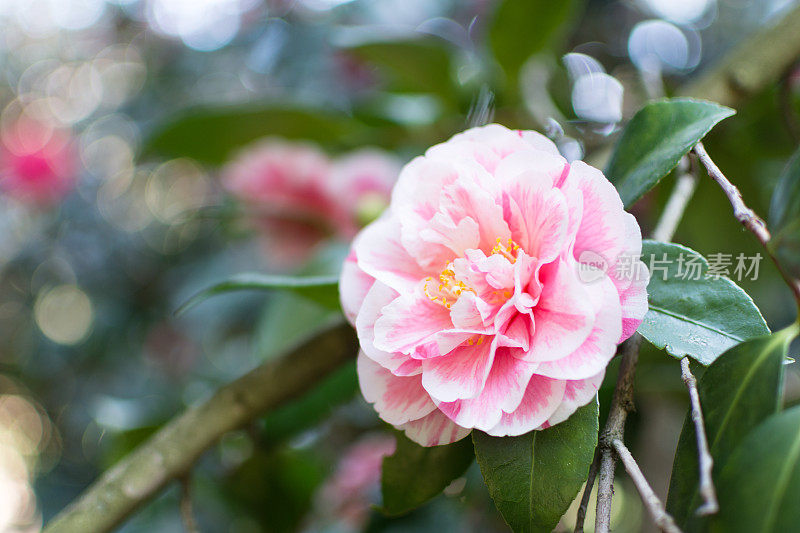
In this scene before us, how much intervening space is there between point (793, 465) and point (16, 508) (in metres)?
2.69

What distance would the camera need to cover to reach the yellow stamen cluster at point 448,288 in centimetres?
→ 40

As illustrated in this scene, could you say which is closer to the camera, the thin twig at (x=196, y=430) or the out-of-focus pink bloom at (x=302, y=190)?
the thin twig at (x=196, y=430)

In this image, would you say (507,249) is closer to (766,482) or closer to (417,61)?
(766,482)

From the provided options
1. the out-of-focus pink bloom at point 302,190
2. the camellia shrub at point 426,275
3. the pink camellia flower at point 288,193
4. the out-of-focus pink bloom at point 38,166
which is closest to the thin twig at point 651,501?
the camellia shrub at point 426,275

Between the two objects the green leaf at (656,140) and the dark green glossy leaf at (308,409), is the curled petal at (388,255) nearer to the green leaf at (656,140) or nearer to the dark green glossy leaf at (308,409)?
the green leaf at (656,140)

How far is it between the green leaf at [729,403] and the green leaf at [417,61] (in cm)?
81

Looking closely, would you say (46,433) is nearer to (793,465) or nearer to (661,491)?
(661,491)

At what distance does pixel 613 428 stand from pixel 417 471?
0.52 feet

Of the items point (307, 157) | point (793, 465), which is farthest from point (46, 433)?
point (793, 465)

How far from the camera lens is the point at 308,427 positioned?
79 centimetres

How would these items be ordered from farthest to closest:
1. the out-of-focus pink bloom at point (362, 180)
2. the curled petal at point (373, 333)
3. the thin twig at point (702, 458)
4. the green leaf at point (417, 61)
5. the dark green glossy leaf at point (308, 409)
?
the green leaf at point (417, 61), the out-of-focus pink bloom at point (362, 180), the dark green glossy leaf at point (308, 409), the curled petal at point (373, 333), the thin twig at point (702, 458)

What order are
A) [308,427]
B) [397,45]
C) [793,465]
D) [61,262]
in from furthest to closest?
[61,262]
[397,45]
[308,427]
[793,465]

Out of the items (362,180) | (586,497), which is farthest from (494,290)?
(362,180)

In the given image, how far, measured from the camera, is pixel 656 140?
1.40ft
